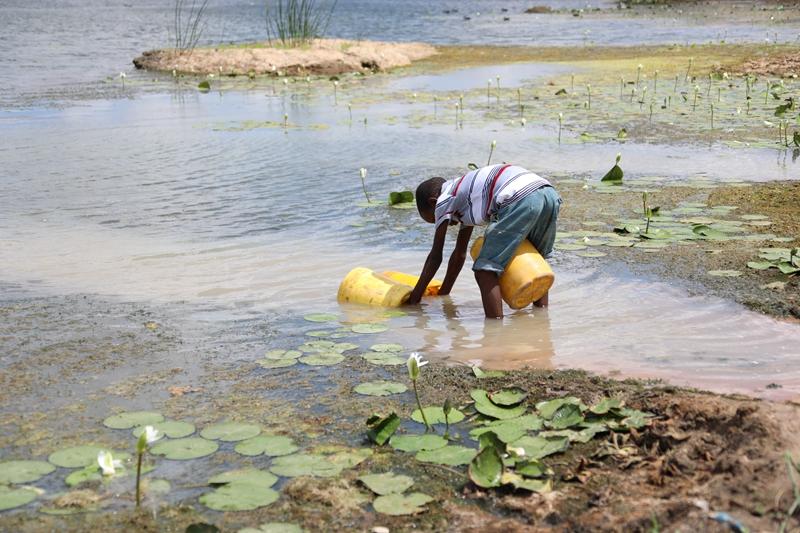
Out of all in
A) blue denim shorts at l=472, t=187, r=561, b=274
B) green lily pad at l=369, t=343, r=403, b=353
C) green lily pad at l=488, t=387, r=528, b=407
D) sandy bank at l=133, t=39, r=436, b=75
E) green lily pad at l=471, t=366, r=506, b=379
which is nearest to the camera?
green lily pad at l=488, t=387, r=528, b=407

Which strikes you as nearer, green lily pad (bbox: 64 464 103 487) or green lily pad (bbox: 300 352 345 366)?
green lily pad (bbox: 64 464 103 487)

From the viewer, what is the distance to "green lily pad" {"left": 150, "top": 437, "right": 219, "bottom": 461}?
3.50 metres

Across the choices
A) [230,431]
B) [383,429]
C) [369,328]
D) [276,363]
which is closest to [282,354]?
[276,363]

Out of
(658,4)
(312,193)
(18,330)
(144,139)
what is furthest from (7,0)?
(18,330)

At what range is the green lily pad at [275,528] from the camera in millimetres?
2951

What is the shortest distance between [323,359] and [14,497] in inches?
69.6

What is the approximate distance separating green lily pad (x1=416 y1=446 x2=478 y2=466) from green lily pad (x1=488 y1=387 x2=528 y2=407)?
43 centimetres

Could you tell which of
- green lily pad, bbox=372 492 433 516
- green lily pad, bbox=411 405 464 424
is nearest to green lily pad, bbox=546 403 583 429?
green lily pad, bbox=411 405 464 424

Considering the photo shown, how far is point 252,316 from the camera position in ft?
17.9

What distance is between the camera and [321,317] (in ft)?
17.7

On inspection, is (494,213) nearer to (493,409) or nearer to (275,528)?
(493,409)

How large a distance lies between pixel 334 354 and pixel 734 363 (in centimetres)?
195

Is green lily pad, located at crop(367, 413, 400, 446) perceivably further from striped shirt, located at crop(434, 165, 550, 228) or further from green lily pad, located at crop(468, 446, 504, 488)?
striped shirt, located at crop(434, 165, 550, 228)

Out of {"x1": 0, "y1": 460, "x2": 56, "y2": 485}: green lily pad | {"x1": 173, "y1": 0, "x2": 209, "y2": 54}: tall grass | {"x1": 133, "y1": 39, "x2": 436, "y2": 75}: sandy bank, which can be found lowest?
{"x1": 0, "y1": 460, "x2": 56, "y2": 485}: green lily pad
